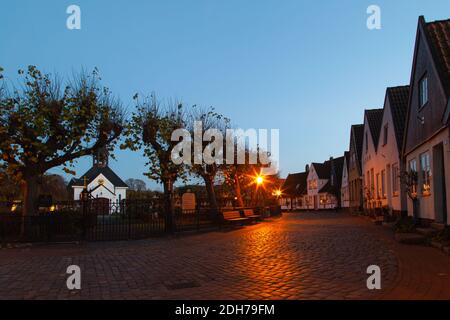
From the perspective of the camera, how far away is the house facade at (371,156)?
1153 inches

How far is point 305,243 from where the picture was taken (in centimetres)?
1360

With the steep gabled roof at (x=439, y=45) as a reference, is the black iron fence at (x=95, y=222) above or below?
below

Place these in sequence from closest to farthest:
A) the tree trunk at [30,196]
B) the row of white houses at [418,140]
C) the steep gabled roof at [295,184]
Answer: the row of white houses at [418,140] → the tree trunk at [30,196] → the steep gabled roof at [295,184]

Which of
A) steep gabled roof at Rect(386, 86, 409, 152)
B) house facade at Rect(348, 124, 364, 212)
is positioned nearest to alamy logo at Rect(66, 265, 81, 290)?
steep gabled roof at Rect(386, 86, 409, 152)

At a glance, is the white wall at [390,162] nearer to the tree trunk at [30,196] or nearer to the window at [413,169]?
the window at [413,169]

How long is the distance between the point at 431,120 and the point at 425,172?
7.73 feet

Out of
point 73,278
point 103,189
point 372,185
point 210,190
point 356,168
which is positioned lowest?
point 73,278

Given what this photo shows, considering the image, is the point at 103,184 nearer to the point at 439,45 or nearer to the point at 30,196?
the point at 30,196

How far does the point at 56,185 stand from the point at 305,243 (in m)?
46.2

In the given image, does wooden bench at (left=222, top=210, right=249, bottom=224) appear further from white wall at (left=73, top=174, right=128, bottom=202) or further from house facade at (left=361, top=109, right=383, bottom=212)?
white wall at (left=73, top=174, right=128, bottom=202)

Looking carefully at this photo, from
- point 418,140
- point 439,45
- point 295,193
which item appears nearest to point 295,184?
point 295,193

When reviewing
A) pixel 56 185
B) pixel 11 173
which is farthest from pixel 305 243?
pixel 56 185

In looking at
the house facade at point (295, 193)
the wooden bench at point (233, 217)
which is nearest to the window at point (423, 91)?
the wooden bench at point (233, 217)

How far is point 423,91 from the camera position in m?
16.3
